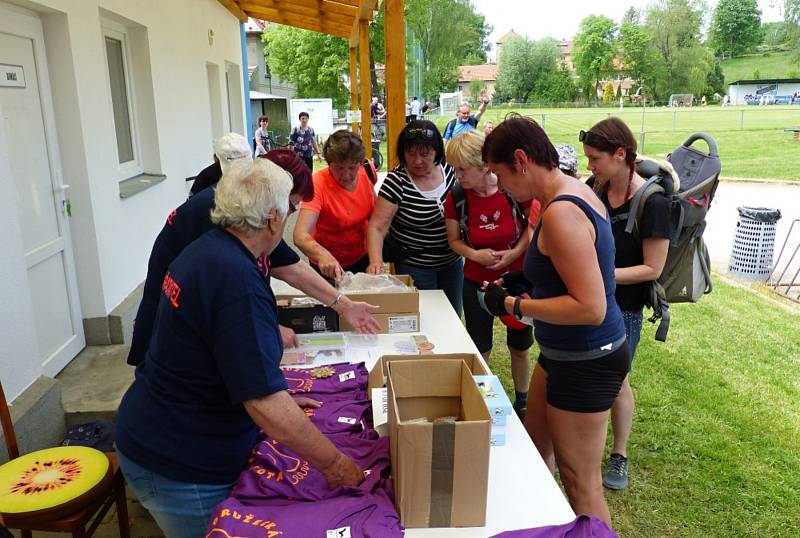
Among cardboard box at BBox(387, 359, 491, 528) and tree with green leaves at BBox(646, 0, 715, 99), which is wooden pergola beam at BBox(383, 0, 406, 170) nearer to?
cardboard box at BBox(387, 359, 491, 528)

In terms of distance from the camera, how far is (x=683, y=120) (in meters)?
30.4

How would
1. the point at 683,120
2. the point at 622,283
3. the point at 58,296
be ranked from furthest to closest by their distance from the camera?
the point at 683,120, the point at 58,296, the point at 622,283

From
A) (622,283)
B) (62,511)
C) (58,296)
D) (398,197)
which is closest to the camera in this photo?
(62,511)

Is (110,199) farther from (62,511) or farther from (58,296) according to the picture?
(62,511)

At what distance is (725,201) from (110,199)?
36.8ft

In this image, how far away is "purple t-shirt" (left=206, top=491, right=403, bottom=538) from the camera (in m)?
1.36

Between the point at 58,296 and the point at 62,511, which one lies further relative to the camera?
the point at 58,296

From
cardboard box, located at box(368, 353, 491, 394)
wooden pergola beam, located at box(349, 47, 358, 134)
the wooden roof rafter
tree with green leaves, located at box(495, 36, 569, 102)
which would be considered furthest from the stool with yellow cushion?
tree with green leaves, located at box(495, 36, 569, 102)

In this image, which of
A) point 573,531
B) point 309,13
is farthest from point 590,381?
point 309,13

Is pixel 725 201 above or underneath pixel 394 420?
underneath

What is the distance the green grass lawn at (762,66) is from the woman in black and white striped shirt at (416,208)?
64231 mm

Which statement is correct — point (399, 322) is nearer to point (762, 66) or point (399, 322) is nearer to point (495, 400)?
point (495, 400)

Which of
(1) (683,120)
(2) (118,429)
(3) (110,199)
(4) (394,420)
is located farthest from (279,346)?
(1) (683,120)

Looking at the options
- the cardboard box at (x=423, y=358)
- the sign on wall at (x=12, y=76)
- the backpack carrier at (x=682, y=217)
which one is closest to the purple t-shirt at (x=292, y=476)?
the cardboard box at (x=423, y=358)
